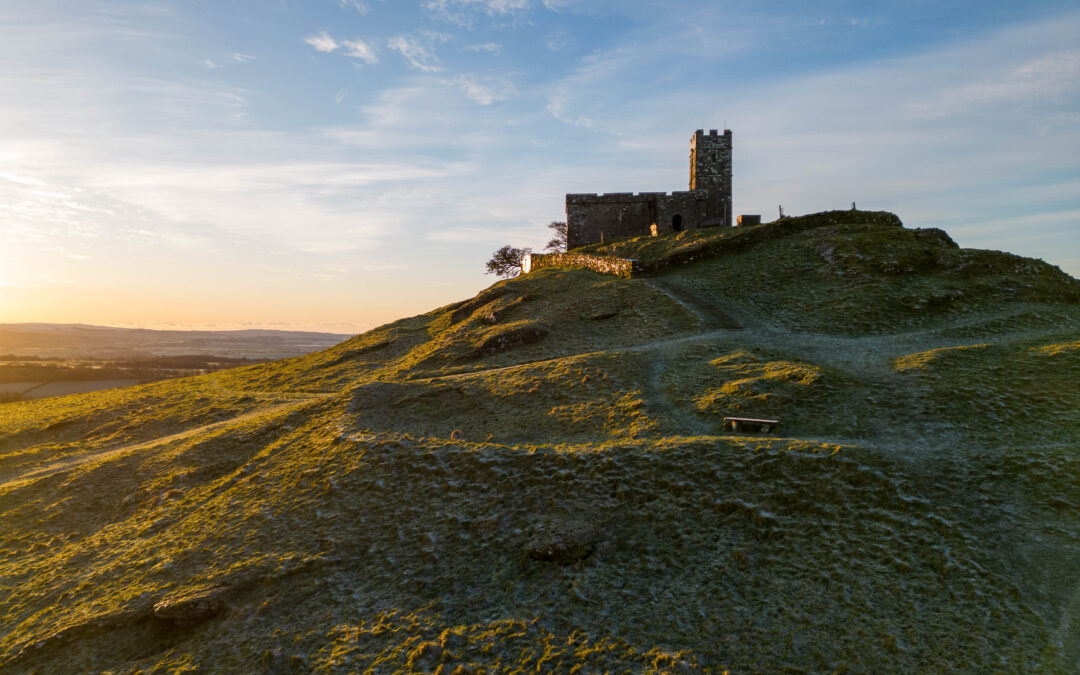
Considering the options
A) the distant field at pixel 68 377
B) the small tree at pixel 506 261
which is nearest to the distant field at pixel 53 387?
the distant field at pixel 68 377

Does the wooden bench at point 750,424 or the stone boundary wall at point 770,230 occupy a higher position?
the stone boundary wall at point 770,230

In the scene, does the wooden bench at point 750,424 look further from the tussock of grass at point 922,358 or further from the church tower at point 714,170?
the church tower at point 714,170

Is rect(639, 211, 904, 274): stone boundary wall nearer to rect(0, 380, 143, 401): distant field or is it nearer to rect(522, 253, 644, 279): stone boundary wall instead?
rect(522, 253, 644, 279): stone boundary wall

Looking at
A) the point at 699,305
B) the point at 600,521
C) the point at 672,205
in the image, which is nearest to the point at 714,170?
the point at 672,205

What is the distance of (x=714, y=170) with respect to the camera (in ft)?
202

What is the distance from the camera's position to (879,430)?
60.3 ft

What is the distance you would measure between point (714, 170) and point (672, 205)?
18.9 ft

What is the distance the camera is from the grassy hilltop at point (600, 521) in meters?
11.6

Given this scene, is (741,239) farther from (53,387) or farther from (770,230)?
(53,387)

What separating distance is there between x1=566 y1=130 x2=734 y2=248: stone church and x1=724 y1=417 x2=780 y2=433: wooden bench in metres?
43.6

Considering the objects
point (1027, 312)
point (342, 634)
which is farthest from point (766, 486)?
point (1027, 312)

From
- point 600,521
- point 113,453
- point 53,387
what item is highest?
point 600,521

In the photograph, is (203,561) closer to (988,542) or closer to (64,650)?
(64,650)

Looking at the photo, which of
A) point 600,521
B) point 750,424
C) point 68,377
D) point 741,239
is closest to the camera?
point 600,521
